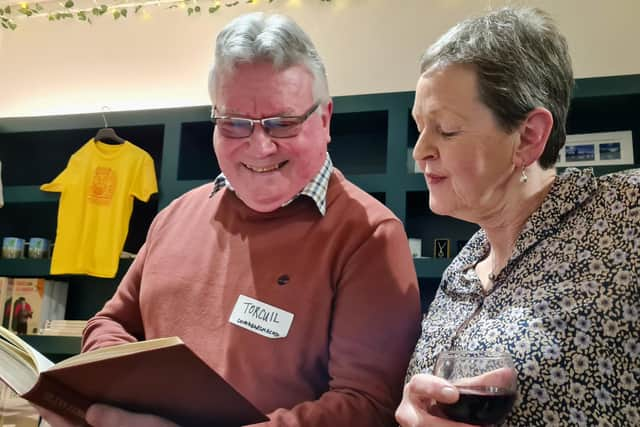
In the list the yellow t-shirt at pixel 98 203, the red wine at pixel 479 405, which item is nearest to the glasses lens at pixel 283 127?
the red wine at pixel 479 405

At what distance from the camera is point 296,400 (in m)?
1.26

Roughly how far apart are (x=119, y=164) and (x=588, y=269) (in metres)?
2.85

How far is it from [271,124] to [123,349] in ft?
2.00

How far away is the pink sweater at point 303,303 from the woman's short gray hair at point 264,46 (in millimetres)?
283

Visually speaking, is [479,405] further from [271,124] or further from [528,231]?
[271,124]

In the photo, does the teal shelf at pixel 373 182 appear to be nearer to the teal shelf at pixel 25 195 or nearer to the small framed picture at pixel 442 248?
the small framed picture at pixel 442 248

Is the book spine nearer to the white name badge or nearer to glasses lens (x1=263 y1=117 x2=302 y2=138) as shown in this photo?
the white name badge

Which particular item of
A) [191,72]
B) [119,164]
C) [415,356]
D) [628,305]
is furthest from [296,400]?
[191,72]

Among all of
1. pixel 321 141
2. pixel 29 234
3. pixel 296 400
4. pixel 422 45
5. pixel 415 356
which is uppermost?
pixel 422 45

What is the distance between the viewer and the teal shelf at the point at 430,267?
8.95 feet

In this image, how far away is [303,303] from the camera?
50.7 inches

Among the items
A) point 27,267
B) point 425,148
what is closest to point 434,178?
point 425,148

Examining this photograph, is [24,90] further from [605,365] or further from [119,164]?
[605,365]

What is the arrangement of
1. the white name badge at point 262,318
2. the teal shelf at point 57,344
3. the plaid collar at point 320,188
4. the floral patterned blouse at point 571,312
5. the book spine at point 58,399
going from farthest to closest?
the teal shelf at point 57,344
the plaid collar at point 320,188
the white name badge at point 262,318
the book spine at point 58,399
the floral patterned blouse at point 571,312
